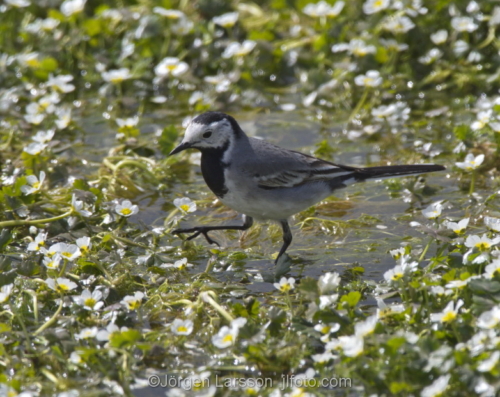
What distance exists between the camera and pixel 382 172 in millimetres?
5906

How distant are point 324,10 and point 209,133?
3941mm

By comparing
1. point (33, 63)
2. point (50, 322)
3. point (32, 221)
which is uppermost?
point (50, 322)

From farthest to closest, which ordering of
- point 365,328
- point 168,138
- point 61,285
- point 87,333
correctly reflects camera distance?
point 168,138, point 61,285, point 87,333, point 365,328

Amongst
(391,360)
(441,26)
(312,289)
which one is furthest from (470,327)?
(441,26)

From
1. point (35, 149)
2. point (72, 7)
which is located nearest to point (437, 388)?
point (35, 149)

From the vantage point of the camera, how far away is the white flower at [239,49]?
8.55 m

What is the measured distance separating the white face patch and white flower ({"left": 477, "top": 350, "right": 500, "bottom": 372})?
9.19 feet

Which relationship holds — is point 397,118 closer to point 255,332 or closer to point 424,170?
point 424,170

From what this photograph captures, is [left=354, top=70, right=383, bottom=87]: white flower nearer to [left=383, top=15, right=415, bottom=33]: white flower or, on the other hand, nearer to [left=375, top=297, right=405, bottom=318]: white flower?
[left=383, top=15, right=415, bottom=33]: white flower

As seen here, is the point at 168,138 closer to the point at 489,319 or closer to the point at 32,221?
the point at 32,221

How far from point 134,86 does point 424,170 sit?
165 inches

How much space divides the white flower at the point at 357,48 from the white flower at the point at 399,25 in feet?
0.97

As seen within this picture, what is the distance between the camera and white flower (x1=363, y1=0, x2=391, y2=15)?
28.1 feet

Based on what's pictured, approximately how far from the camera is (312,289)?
4379 millimetres
